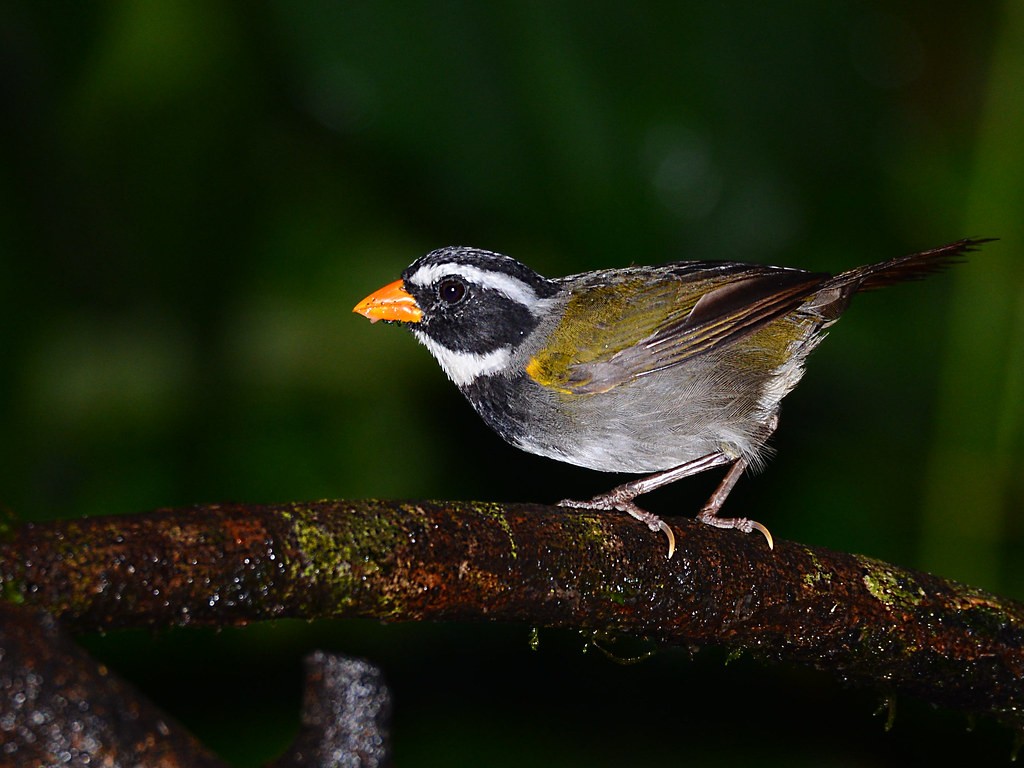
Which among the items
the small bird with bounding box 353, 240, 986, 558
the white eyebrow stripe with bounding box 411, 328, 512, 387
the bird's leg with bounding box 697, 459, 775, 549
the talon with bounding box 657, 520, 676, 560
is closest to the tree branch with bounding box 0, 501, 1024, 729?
the talon with bounding box 657, 520, 676, 560

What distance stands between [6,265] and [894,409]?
4.35 m

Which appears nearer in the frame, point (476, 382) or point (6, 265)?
point (476, 382)

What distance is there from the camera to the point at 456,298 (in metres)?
4.62

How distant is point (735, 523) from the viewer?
161 inches

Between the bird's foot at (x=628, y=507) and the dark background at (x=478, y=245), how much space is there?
1.32m

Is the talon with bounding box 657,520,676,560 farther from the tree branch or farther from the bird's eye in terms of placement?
the bird's eye

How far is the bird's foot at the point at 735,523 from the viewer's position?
369 centimetres

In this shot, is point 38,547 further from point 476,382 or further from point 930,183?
point 930,183

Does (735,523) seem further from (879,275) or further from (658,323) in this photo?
(879,275)

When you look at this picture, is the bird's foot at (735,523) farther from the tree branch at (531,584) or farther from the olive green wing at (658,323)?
the olive green wing at (658,323)

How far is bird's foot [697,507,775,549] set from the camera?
3689mm

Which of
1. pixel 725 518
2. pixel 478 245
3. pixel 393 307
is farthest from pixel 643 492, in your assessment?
pixel 478 245

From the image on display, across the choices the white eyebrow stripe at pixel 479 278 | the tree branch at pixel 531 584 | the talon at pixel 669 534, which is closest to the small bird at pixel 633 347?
the white eyebrow stripe at pixel 479 278

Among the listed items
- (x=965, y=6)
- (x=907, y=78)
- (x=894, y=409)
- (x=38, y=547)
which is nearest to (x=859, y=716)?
(x=894, y=409)
